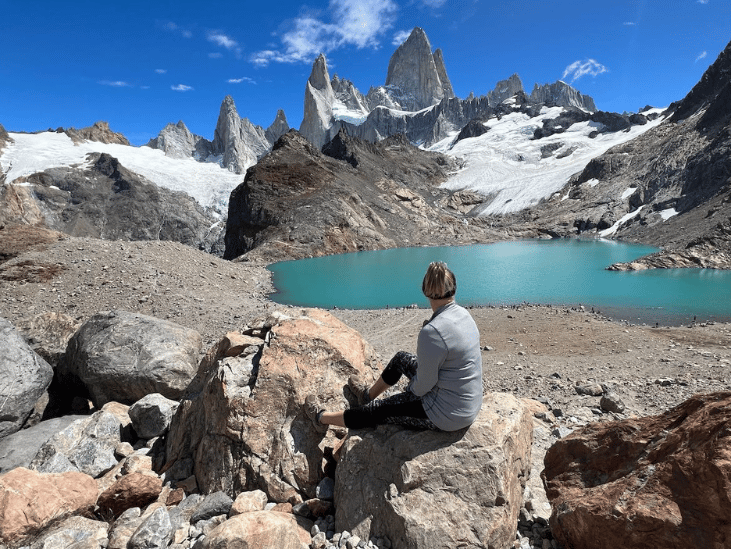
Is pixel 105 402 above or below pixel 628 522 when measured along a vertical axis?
below

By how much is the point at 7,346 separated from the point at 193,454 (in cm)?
351

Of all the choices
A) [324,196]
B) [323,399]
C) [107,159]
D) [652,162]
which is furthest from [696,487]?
[107,159]

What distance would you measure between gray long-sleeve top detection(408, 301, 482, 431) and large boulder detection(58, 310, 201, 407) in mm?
4900

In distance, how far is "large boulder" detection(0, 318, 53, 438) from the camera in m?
5.57

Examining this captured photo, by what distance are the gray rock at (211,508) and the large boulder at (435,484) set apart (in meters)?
1.07

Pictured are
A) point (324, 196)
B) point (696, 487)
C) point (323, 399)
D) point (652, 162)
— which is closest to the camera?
point (696, 487)

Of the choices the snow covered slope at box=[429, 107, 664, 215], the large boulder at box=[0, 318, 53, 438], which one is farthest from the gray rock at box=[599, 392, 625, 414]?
the snow covered slope at box=[429, 107, 664, 215]

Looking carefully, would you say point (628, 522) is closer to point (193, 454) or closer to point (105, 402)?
point (193, 454)

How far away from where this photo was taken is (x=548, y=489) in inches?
150

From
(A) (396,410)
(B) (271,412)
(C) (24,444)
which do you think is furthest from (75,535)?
(A) (396,410)

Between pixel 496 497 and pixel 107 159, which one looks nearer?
pixel 496 497

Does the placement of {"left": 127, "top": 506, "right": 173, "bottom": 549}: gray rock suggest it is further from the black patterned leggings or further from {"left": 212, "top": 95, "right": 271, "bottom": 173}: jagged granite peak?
{"left": 212, "top": 95, "right": 271, "bottom": 173}: jagged granite peak

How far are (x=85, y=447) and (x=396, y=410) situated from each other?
13.4ft

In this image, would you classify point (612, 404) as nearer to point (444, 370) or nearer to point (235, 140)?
point (444, 370)
